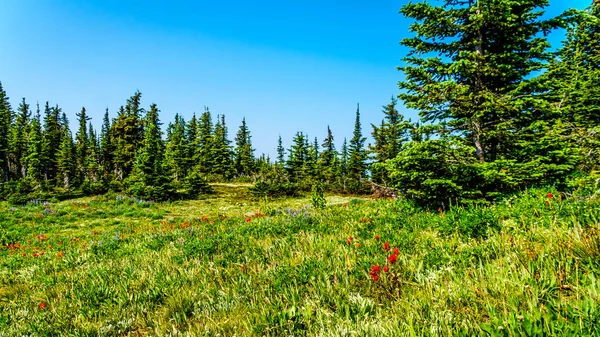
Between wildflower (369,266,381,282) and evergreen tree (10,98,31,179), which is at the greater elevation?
evergreen tree (10,98,31,179)

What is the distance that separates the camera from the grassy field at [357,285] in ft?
7.25

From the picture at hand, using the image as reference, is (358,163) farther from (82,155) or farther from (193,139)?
(82,155)

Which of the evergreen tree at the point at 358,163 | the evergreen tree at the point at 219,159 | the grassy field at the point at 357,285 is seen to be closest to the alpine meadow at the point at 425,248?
the grassy field at the point at 357,285

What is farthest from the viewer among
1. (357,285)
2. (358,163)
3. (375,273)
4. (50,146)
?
(50,146)

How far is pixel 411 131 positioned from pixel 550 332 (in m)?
7.96

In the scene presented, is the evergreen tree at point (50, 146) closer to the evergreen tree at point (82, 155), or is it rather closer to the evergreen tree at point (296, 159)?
the evergreen tree at point (82, 155)

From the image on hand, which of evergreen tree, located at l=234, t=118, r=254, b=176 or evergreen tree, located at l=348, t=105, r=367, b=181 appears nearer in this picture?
evergreen tree, located at l=348, t=105, r=367, b=181

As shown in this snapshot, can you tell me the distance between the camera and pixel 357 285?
343 centimetres

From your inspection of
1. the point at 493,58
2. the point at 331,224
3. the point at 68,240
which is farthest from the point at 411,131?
the point at 68,240

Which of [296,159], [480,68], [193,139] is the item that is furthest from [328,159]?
[480,68]

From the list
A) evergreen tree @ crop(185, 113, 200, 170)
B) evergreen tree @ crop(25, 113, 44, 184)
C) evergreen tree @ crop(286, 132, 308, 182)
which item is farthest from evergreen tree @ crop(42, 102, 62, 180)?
evergreen tree @ crop(286, 132, 308, 182)

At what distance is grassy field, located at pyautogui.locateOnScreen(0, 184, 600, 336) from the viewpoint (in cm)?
221

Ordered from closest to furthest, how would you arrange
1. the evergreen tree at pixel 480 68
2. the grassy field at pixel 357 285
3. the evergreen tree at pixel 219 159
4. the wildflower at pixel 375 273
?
the grassy field at pixel 357 285 → the wildflower at pixel 375 273 → the evergreen tree at pixel 480 68 → the evergreen tree at pixel 219 159

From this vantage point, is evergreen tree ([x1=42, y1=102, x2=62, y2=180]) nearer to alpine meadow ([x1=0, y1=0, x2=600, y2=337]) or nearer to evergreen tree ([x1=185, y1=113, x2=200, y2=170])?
evergreen tree ([x1=185, y1=113, x2=200, y2=170])
